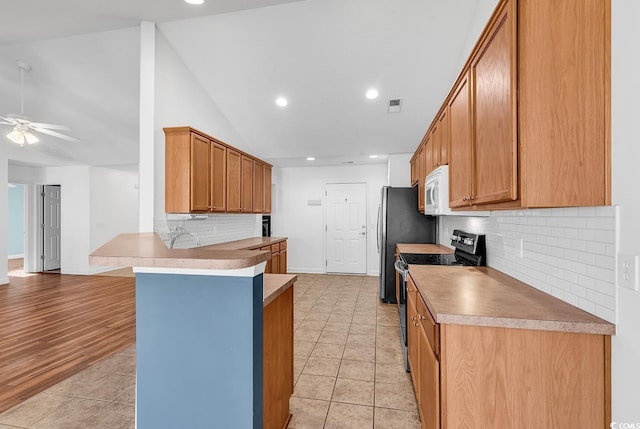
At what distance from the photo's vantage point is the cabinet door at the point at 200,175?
125 inches

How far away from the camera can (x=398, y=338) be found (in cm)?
325

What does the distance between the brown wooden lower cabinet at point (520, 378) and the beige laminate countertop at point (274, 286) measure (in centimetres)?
79

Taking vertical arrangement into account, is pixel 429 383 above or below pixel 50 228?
below

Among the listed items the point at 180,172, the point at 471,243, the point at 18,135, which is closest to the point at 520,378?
the point at 471,243

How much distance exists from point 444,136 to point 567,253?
1439 mm

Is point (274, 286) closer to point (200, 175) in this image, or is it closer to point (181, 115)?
point (200, 175)

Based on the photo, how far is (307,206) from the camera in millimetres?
6906

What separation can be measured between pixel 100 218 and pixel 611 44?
27.1 feet

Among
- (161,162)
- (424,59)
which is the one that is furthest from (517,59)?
(161,162)

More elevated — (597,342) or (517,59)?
(517,59)

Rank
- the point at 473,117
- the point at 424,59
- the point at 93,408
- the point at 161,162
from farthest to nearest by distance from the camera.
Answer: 1. the point at 424,59
2. the point at 161,162
3. the point at 93,408
4. the point at 473,117

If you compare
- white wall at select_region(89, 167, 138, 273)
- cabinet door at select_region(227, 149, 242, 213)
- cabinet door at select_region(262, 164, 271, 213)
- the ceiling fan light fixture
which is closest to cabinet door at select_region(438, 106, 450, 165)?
cabinet door at select_region(227, 149, 242, 213)

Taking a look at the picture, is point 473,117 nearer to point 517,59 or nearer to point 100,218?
point 517,59

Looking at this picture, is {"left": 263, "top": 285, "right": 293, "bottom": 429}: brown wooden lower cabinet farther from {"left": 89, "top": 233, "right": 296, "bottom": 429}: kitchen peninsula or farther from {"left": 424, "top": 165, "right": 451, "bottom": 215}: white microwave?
{"left": 424, "top": 165, "right": 451, "bottom": 215}: white microwave
